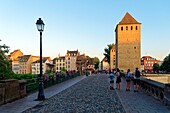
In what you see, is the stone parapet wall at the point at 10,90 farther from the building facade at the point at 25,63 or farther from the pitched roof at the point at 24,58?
the pitched roof at the point at 24,58

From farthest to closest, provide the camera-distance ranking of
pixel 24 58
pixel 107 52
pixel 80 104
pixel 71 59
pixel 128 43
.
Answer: pixel 24 58 < pixel 71 59 < pixel 107 52 < pixel 128 43 < pixel 80 104

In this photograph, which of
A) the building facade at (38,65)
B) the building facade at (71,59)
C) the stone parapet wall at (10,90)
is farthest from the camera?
the building facade at (38,65)

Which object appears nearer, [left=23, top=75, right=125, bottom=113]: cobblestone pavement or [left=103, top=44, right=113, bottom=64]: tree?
[left=23, top=75, right=125, bottom=113]: cobblestone pavement

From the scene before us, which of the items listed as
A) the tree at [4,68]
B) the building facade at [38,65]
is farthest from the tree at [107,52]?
the tree at [4,68]

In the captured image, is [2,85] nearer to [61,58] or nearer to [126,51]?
[126,51]

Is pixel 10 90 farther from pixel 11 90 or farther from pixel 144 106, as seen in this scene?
pixel 144 106

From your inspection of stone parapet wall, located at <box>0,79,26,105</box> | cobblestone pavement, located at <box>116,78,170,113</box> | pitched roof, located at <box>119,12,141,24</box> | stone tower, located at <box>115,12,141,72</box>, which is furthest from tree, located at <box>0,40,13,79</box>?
pitched roof, located at <box>119,12,141,24</box>

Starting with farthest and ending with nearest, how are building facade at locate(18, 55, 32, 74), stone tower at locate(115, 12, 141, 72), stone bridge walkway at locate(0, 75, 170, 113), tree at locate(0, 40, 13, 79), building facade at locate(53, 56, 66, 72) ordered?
building facade at locate(18, 55, 32, 74), building facade at locate(53, 56, 66, 72), stone tower at locate(115, 12, 141, 72), tree at locate(0, 40, 13, 79), stone bridge walkway at locate(0, 75, 170, 113)

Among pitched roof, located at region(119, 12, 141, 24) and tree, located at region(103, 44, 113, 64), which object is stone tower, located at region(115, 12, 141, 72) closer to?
pitched roof, located at region(119, 12, 141, 24)

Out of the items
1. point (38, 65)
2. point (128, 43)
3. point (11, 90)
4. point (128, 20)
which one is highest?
point (128, 20)

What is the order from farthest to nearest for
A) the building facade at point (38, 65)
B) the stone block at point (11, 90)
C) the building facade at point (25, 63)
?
the building facade at point (25, 63)
the building facade at point (38, 65)
the stone block at point (11, 90)

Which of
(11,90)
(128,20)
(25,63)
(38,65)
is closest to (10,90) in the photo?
(11,90)

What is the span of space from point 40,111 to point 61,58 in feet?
366

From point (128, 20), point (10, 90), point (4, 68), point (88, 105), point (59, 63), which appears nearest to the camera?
point (88, 105)
